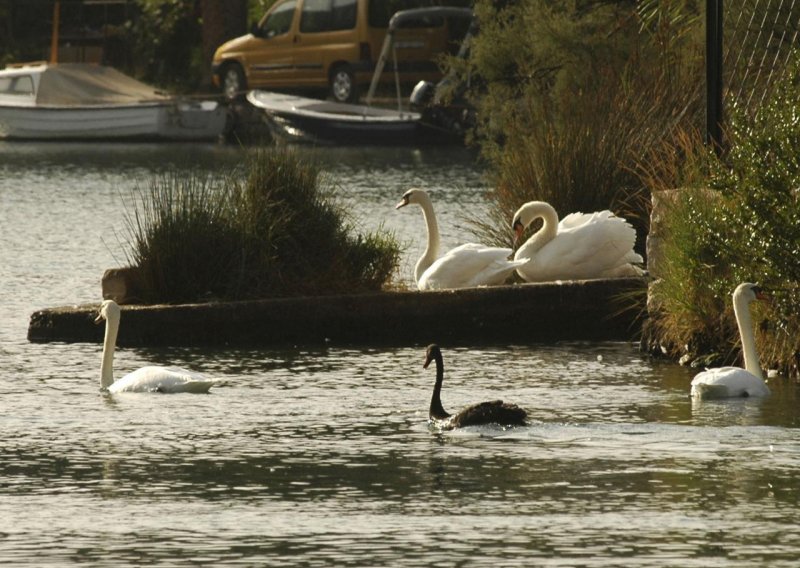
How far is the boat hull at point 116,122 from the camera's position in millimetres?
48906

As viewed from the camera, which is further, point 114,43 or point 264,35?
point 114,43

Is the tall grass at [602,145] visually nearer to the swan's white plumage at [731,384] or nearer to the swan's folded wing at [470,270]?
the swan's folded wing at [470,270]

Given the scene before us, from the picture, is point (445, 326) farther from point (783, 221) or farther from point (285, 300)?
point (783, 221)

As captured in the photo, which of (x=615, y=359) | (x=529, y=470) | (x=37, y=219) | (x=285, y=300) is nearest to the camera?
(x=529, y=470)

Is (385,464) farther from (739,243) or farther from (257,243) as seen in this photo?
(257,243)

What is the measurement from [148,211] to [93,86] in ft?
115

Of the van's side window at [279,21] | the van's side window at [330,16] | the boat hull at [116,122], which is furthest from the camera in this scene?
the van's side window at [279,21]

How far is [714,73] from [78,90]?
118 ft

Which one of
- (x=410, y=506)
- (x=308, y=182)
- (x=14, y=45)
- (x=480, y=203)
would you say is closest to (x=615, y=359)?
(x=308, y=182)

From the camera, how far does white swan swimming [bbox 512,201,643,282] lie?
1705cm

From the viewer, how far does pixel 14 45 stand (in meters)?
61.9

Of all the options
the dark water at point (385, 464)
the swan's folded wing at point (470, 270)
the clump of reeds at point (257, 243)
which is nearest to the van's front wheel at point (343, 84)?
the clump of reeds at point (257, 243)

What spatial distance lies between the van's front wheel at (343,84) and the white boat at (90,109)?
2523 mm

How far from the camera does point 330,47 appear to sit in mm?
48094
